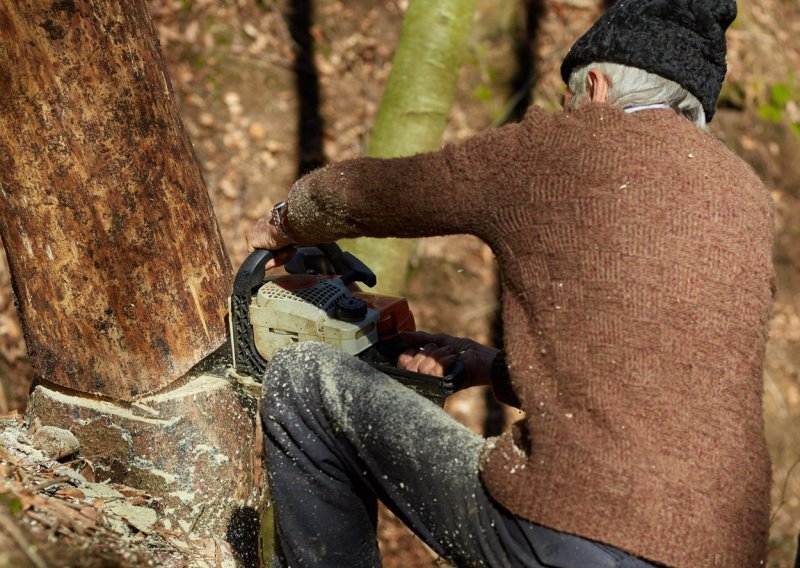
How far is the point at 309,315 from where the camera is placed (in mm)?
2801

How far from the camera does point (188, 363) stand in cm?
299

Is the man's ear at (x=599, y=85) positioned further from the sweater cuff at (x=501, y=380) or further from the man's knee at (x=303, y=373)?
the man's knee at (x=303, y=373)

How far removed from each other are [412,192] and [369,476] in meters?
0.83

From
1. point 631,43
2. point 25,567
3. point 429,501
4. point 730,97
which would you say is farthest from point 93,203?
point 730,97

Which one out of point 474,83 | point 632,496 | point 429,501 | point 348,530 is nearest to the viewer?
point 632,496

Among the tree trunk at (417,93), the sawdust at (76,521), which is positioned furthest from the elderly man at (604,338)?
the tree trunk at (417,93)

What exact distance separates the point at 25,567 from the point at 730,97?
7.38 meters

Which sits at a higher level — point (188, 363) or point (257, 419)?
point (188, 363)

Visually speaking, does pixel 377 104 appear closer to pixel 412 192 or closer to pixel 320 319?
pixel 320 319

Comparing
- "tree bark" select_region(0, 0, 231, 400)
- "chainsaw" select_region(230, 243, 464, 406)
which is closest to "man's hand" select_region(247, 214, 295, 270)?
"chainsaw" select_region(230, 243, 464, 406)

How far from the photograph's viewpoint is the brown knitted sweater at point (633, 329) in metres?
1.96

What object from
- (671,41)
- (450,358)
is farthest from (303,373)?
(671,41)

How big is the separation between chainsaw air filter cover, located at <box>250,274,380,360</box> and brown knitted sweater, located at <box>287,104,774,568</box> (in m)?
0.74

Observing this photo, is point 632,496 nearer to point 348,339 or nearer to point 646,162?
point 646,162
